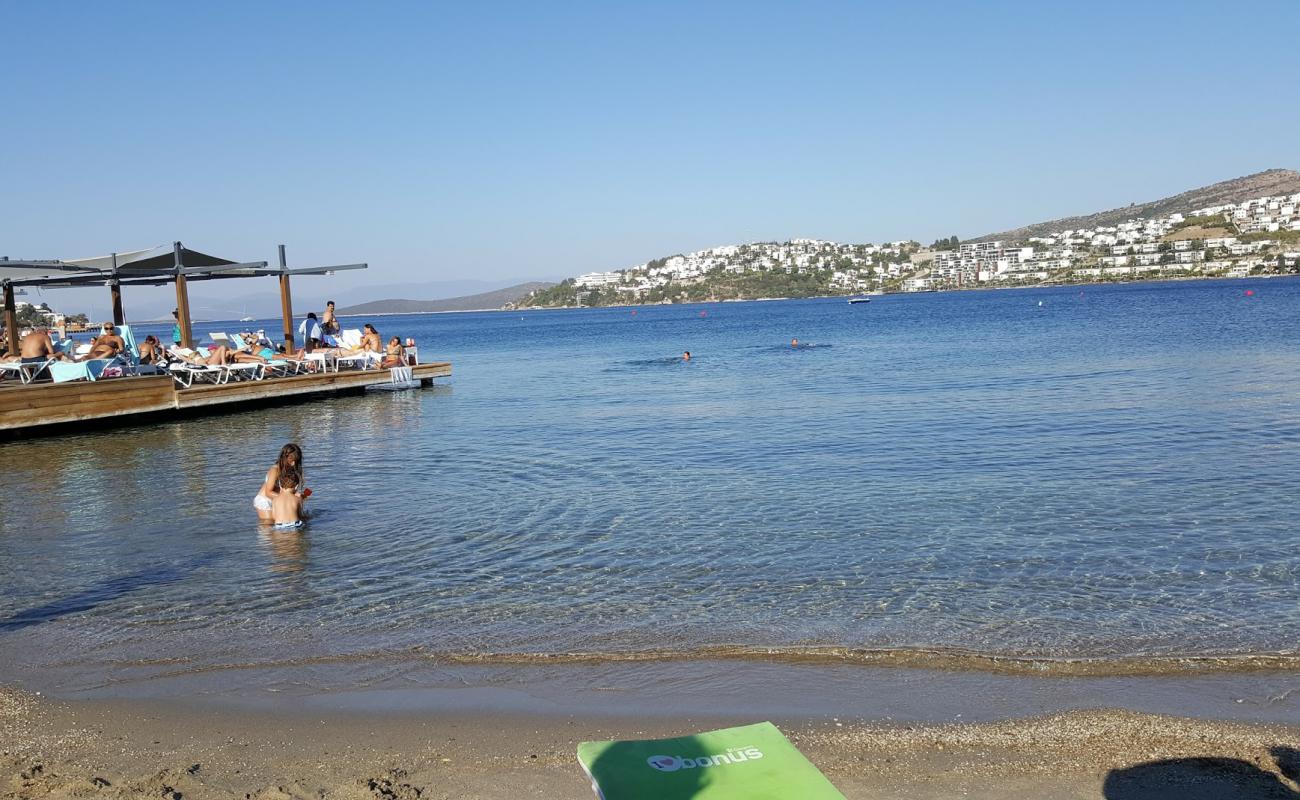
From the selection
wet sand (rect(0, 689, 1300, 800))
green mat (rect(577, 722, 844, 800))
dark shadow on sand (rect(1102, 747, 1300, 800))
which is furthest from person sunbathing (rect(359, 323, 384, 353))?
dark shadow on sand (rect(1102, 747, 1300, 800))

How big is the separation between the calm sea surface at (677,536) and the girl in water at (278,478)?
1.42 ft

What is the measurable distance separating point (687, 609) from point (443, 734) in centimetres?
235

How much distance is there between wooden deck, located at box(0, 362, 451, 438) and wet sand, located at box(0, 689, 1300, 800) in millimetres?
13543

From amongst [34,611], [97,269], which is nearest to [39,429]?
[97,269]

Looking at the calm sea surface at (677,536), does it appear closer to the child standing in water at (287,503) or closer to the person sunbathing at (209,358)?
the child standing in water at (287,503)

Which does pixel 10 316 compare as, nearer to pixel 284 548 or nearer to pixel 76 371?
pixel 76 371

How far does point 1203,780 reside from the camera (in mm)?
4141

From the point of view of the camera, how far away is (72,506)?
11148 millimetres

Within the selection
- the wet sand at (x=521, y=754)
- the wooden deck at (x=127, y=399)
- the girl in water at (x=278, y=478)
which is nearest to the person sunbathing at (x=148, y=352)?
the wooden deck at (x=127, y=399)

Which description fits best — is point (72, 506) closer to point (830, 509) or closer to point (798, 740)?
point (830, 509)

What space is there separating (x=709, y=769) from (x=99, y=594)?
6025mm

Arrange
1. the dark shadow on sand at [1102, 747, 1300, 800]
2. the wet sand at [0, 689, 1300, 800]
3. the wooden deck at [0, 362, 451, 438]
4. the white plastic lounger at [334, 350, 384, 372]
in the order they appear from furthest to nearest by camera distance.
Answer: the white plastic lounger at [334, 350, 384, 372]
the wooden deck at [0, 362, 451, 438]
the wet sand at [0, 689, 1300, 800]
the dark shadow on sand at [1102, 747, 1300, 800]

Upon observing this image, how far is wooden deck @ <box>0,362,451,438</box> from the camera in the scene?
16703mm

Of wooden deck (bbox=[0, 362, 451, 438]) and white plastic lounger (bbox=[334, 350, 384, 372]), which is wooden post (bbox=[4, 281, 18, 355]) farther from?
white plastic lounger (bbox=[334, 350, 384, 372])
